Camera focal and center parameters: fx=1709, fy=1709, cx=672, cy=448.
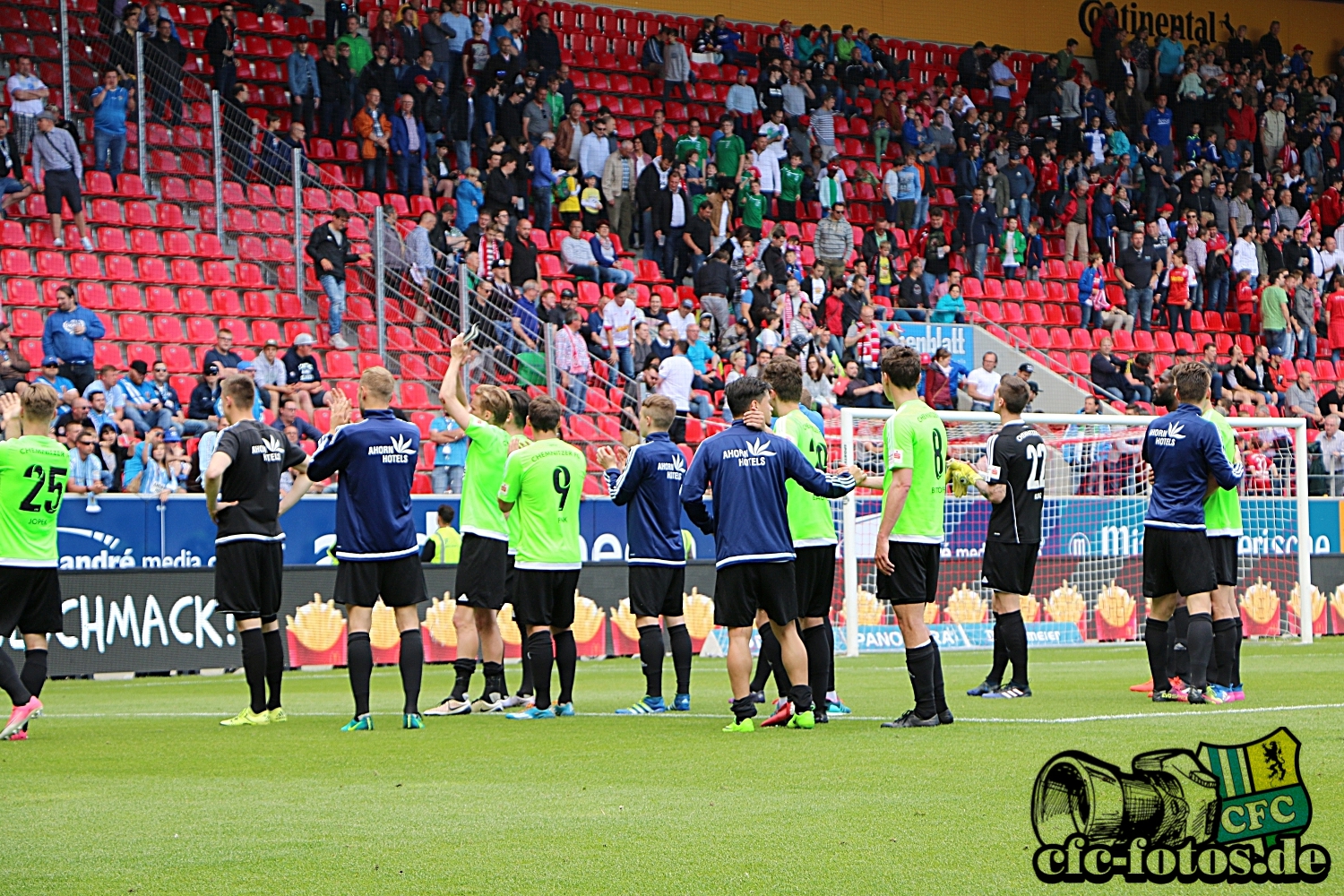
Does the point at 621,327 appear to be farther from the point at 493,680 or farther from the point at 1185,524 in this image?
the point at 1185,524

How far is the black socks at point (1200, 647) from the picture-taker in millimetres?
11320

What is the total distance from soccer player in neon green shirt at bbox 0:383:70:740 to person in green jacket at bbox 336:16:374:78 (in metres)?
15.8

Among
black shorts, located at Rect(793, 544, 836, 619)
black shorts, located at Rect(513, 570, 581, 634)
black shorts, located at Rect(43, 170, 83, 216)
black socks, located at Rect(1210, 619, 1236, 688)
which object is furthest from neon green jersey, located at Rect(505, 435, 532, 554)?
black shorts, located at Rect(43, 170, 83, 216)

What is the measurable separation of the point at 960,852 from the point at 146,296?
18239 mm

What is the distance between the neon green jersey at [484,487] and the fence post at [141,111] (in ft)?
44.4

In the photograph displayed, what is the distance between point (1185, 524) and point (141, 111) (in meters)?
16.9

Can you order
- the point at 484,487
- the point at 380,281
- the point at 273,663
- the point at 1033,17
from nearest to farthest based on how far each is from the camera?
the point at 273,663 → the point at 484,487 → the point at 380,281 → the point at 1033,17

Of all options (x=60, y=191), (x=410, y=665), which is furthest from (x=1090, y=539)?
(x=60, y=191)

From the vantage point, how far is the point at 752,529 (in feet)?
32.9

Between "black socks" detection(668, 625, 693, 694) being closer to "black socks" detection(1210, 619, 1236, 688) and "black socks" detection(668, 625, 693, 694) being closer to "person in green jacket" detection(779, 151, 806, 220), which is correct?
"black socks" detection(1210, 619, 1236, 688)

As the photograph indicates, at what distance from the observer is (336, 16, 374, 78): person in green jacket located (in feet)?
84.0

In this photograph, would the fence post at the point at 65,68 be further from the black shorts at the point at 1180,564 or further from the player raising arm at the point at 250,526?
the black shorts at the point at 1180,564

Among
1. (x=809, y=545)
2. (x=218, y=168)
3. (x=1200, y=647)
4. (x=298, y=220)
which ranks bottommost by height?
(x=1200, y=647)

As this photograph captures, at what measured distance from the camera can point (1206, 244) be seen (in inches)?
1264
